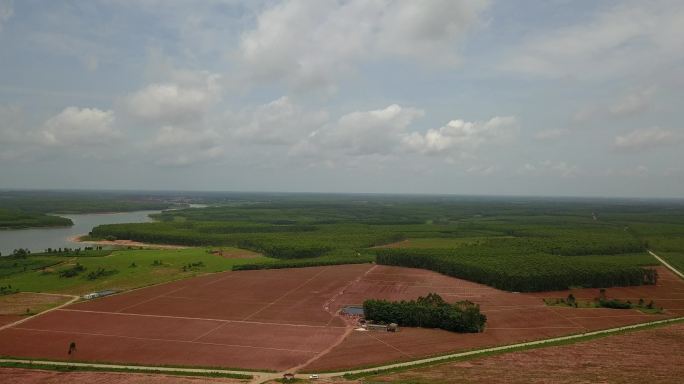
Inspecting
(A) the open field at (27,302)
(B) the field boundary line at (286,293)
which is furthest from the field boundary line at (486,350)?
(A) the open field at (27,302)

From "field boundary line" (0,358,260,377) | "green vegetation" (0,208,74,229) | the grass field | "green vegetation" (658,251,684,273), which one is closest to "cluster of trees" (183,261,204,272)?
the grass field

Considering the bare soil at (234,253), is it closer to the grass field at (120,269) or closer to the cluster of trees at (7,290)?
the grass field at (120,269)

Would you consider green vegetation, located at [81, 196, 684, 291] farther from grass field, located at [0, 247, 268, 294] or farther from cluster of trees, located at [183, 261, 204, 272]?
grass field, located at [0, 247, 268, 294]

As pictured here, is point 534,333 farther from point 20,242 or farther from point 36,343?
point 20,242

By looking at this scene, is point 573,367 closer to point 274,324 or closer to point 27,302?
point 274,324

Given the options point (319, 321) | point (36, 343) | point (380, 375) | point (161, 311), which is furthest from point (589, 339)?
point (36, 343)

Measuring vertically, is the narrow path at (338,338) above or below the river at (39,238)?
below

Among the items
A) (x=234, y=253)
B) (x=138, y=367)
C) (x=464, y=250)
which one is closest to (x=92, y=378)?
(x=138, y=367)
